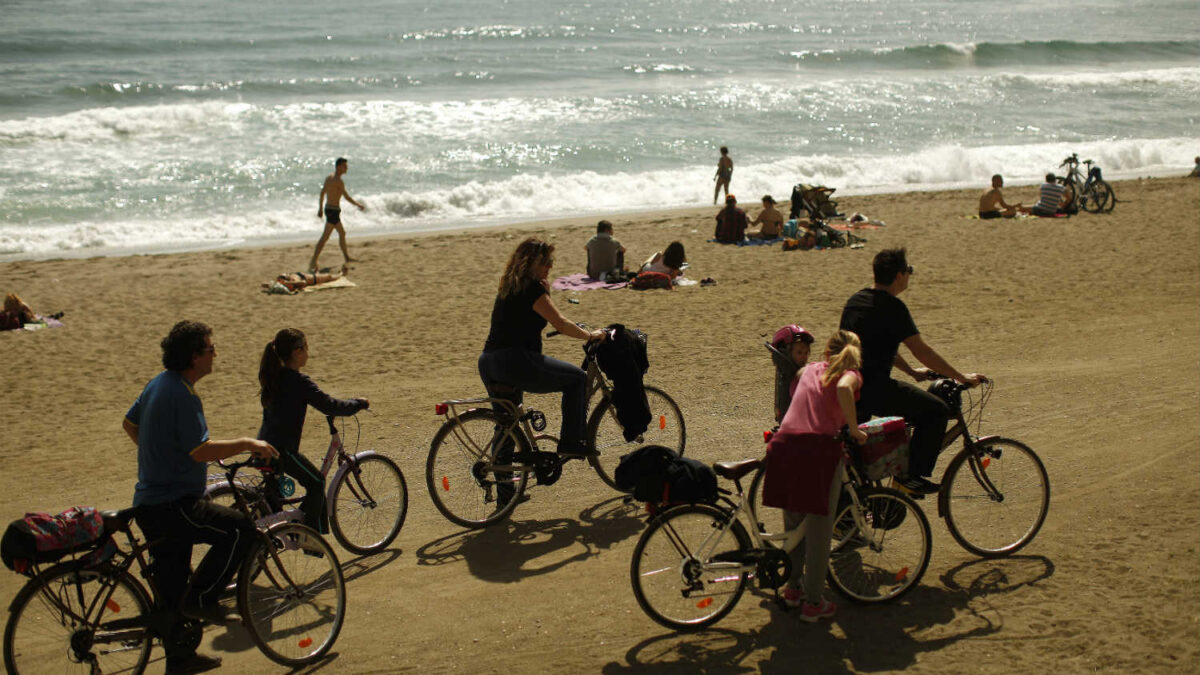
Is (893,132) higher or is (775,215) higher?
(893,132)

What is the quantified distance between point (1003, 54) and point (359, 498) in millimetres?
50973

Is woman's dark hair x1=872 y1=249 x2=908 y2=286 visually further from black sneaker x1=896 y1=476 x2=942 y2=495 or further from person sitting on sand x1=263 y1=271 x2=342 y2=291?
person sitting on sand x1=263 y1=271 x2=342 y2=291

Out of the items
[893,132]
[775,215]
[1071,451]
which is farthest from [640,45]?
[1071,451]

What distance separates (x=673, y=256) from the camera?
44.5 feet

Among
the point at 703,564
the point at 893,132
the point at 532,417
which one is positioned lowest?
the point at 703,564

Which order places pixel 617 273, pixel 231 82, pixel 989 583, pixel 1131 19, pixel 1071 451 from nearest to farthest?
pixel 989 583, pixel 1071 451, pixel 617 273, pixel 231 82, pixel 1131 19

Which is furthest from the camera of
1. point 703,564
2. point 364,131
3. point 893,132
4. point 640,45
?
point 640,45

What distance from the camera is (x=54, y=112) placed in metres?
31.7

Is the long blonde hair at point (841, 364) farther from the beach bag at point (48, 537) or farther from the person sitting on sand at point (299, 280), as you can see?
the person sitting on sand at point (299, 280)

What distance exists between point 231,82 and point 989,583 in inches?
1428

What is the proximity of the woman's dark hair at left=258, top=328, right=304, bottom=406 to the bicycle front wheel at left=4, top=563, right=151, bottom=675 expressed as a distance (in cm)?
134

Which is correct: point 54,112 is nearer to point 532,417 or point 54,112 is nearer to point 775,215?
point 775,215

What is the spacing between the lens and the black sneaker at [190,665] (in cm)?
468

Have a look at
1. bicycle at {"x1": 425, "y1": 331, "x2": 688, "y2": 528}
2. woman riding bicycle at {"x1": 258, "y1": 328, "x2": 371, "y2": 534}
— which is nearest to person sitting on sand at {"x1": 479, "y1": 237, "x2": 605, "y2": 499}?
bicycle at {"x1": 425, "y1": 331, "x2": 688, "y2": 528}
